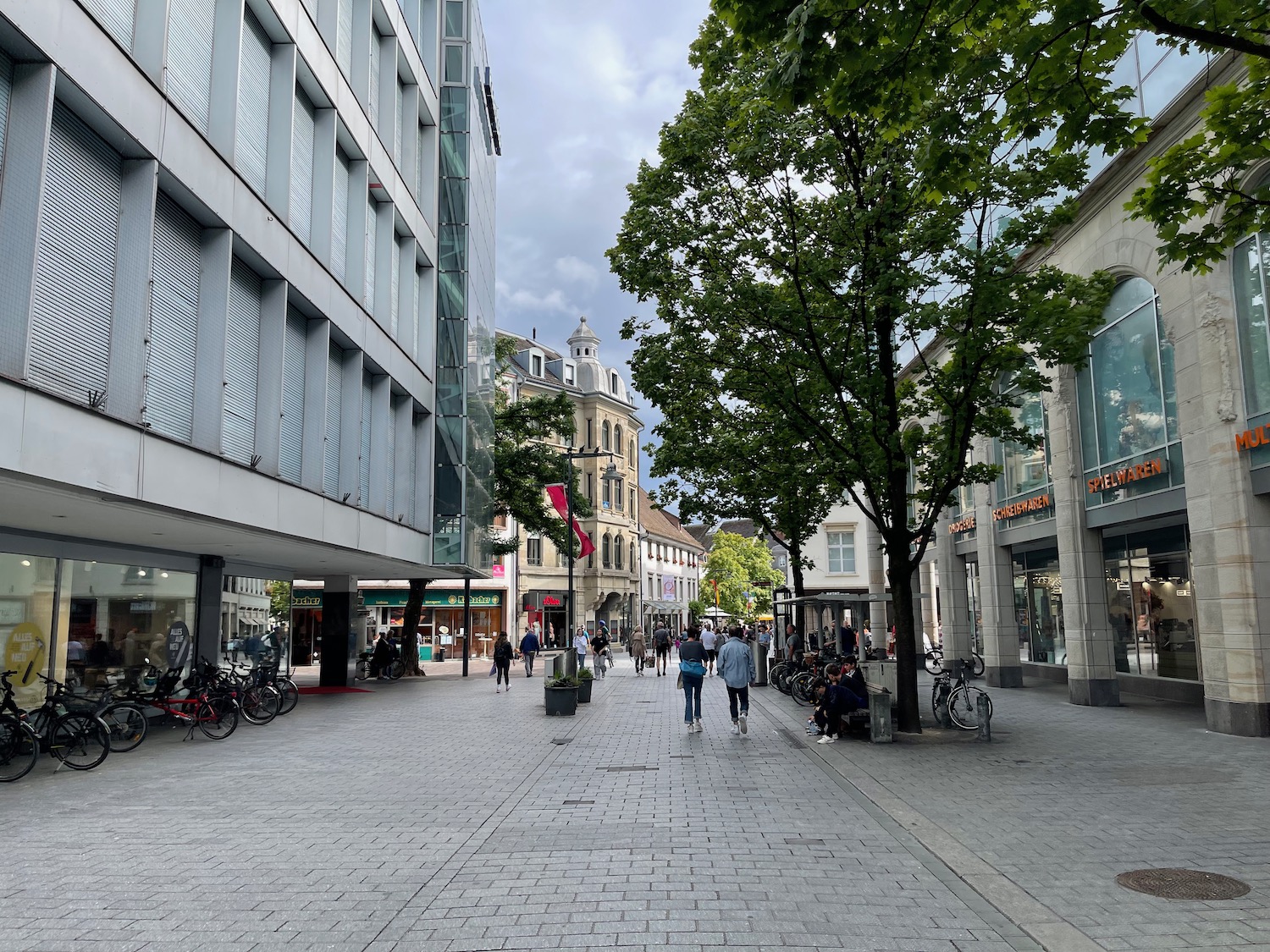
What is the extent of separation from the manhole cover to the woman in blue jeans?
31.5 ft

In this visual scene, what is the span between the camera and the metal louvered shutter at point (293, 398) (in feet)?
56.4

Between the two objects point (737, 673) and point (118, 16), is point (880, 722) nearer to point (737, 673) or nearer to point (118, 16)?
point (737, 673)

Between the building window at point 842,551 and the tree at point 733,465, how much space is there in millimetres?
28278

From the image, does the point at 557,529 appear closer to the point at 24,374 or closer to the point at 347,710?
the point at 347,710

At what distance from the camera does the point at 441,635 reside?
5194 cm

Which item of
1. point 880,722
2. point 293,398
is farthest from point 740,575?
point 880,722

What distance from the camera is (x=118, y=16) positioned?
1159 cm

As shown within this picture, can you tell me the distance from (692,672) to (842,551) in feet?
137

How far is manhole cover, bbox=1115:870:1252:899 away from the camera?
21.1 ft

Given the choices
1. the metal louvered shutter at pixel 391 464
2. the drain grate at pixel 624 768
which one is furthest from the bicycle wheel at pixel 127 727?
the metal louvered shutter at pixel 391 464

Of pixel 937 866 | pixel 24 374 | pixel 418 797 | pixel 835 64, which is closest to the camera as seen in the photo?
pixel 835 64

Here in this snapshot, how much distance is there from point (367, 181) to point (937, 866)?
19.3 m

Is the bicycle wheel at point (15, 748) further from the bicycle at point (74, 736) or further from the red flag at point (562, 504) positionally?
the red flag at point (562, 504)

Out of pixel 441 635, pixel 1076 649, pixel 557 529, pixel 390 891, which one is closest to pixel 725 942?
pixel 390 891
